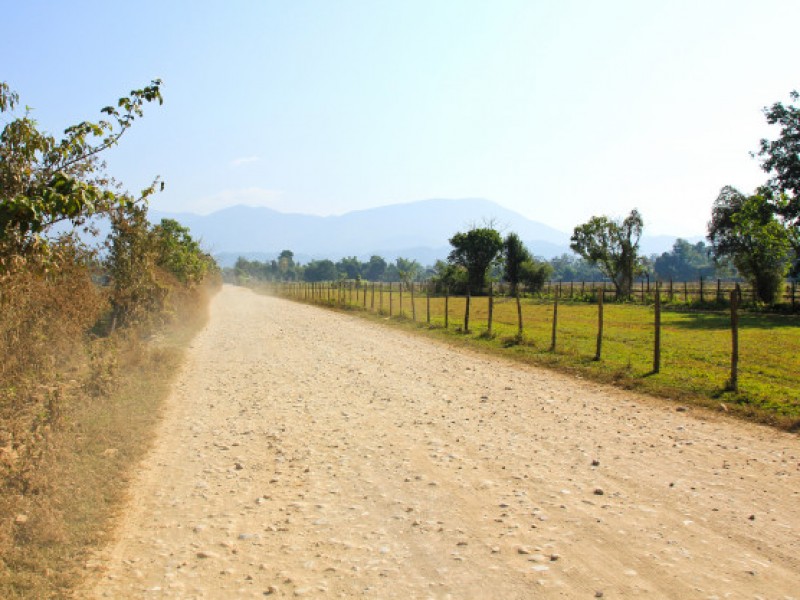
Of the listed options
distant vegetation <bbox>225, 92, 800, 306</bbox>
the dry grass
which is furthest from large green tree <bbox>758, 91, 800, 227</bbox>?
the dry grass

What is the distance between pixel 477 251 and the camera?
73000 millimetres

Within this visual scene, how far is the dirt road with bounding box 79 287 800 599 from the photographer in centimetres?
449

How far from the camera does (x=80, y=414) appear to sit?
365 inches

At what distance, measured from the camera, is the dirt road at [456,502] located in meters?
4.49

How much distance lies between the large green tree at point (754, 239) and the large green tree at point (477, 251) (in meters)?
27.5

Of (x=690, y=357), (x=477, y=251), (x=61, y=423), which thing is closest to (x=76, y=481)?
(x=61, y=423)

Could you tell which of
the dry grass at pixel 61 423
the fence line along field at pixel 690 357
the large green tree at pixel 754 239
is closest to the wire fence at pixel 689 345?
the fence line along field at pixel 690 357

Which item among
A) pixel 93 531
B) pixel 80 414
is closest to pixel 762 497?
pixel 93 531

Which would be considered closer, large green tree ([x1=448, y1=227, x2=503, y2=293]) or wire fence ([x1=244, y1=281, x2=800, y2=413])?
wire fence ([x1=244, y1=281, x2=800, y2=413])

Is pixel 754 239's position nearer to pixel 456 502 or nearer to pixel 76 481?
pixel 456 502

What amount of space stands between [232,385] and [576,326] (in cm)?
1932

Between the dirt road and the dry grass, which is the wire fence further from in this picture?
the dry grass

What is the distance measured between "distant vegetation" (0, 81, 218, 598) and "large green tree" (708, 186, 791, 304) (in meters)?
18.2

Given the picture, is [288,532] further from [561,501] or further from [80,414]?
[80,414]
